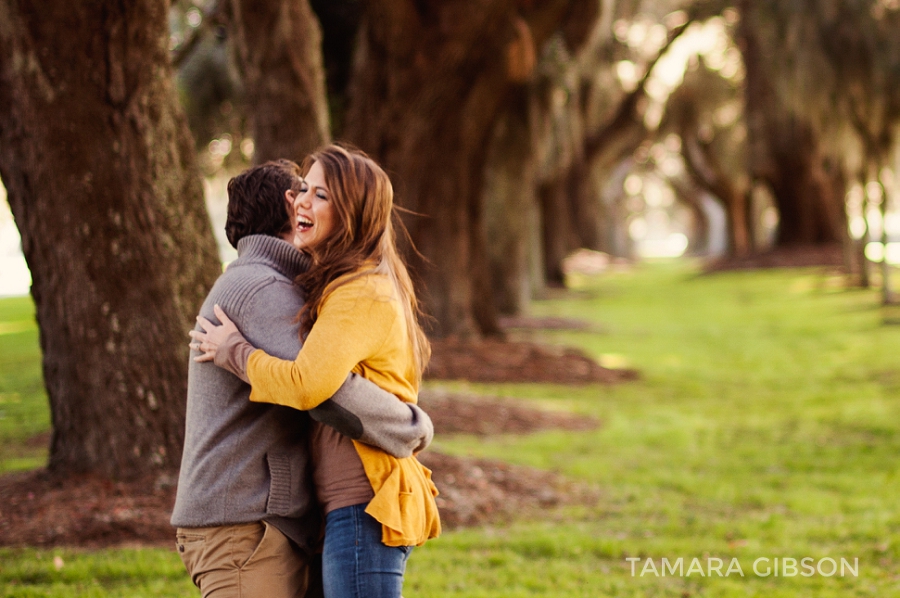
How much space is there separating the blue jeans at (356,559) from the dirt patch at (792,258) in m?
29.0

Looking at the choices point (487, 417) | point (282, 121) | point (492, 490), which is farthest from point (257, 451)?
point (487, 417)

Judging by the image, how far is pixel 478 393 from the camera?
11.3 metres

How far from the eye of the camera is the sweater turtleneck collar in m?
2.90

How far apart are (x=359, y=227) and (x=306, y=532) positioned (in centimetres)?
91

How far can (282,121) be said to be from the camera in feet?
26.7

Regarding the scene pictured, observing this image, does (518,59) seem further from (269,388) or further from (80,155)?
(269,388)

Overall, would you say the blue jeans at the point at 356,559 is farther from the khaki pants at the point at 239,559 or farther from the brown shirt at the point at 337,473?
the khaki pants at the point at 239,559

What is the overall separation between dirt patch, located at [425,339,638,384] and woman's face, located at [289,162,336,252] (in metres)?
9.31

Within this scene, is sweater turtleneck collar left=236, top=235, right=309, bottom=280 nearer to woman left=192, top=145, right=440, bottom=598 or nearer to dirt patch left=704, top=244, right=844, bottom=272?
woman left=192, top=145, right=440, bottom=598

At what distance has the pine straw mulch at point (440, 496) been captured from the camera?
5.40 m

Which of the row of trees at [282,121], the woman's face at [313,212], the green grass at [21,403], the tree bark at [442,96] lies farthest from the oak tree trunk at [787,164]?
the woman's face at [313,212]

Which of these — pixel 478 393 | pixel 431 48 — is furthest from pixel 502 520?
pixel 431 48

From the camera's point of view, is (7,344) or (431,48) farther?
(7,344)

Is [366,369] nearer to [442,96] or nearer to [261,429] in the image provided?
[261,429]
